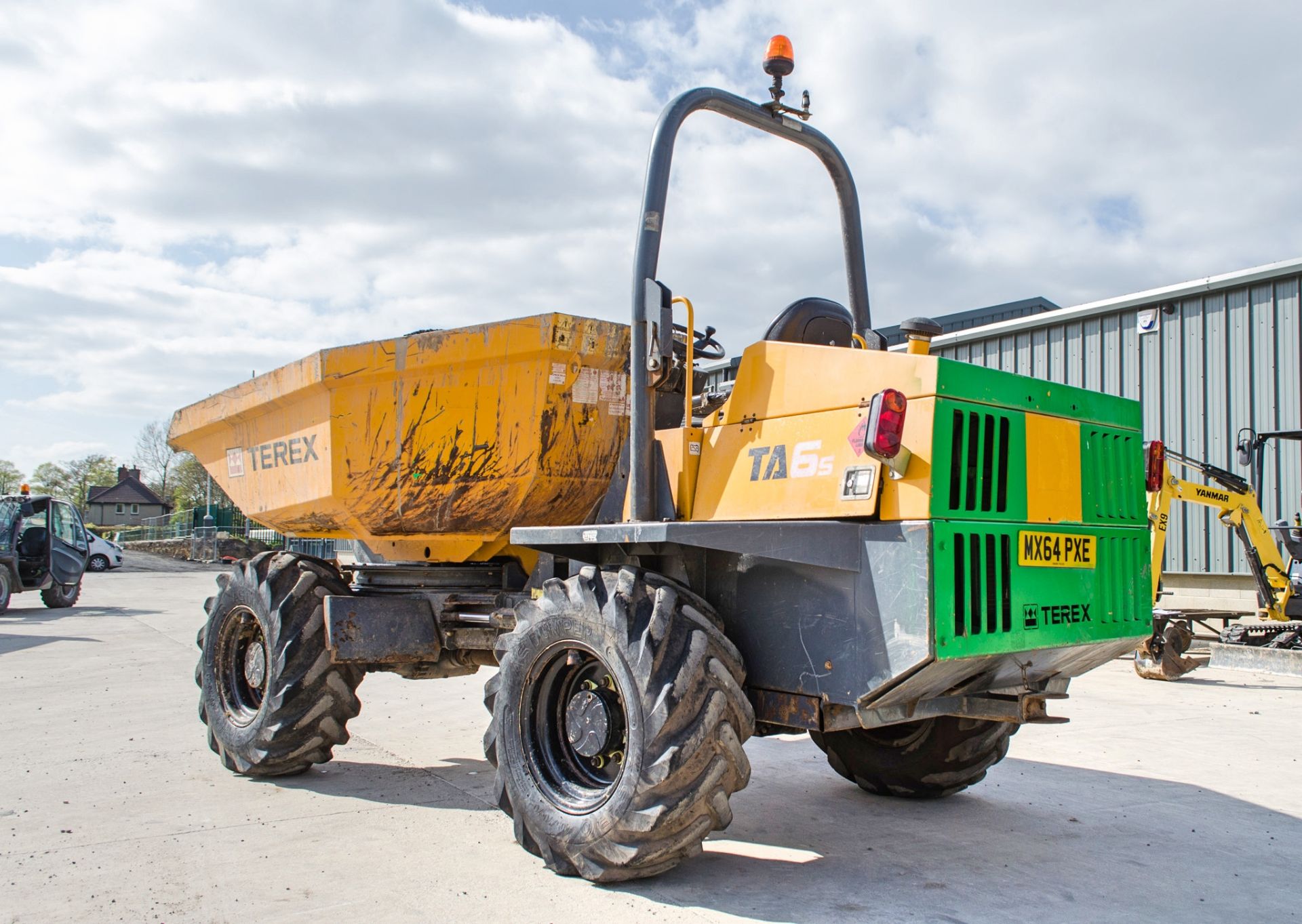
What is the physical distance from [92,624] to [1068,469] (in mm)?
15471

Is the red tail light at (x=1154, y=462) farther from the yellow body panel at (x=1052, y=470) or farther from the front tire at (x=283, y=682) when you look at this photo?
the front tire at (x=283, y=682)

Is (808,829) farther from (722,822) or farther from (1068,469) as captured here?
(1068,469)

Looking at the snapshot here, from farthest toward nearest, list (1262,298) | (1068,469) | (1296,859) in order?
(1262,298) → (1296,859) → (1068,469)

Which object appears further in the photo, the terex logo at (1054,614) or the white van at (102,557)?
the white van at (102,557)

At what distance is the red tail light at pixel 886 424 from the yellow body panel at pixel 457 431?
1.91m

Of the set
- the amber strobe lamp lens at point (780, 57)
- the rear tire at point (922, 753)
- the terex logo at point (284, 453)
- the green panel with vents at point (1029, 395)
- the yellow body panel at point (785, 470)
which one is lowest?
the rear tire at point (922, 753)

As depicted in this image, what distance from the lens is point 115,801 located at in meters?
5.20

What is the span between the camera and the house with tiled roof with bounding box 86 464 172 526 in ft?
276

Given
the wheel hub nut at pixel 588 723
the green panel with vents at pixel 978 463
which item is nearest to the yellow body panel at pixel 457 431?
the wheel hub nut at pixel 588 723

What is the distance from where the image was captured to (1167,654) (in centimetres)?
991

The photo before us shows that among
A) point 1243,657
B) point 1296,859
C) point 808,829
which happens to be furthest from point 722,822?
point 1243,657

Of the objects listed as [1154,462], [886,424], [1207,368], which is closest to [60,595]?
[1207,368]

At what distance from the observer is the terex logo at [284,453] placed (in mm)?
5945

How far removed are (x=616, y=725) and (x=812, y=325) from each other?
6.13 ft
